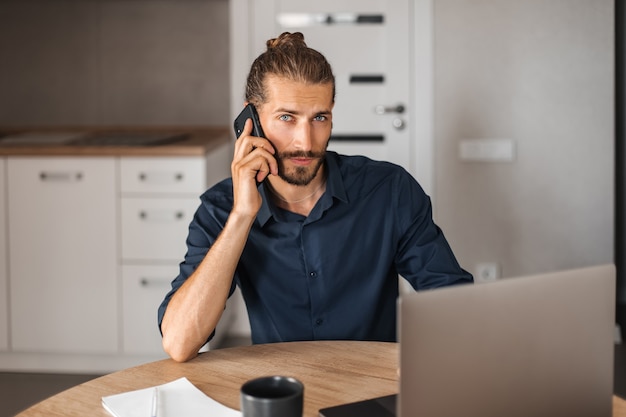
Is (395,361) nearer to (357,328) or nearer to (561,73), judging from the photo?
(357,328)

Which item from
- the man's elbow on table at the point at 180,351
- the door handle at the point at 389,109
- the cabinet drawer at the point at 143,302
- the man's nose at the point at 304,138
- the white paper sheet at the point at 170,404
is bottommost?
the cabinet drawer at the point at 143,302

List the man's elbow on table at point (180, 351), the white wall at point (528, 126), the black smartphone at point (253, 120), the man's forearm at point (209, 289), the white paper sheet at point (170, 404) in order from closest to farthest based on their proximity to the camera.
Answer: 1. the white paper sheet at point (170, 404)
2. the man's elbow on table at point (180, 351)
3. the man's forearm at point (209, 289)
4. the black smartphone at point (253, 120)
5. the white wall at point (528, 126)

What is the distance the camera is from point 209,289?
185 centimetres

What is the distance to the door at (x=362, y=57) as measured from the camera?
158 inches

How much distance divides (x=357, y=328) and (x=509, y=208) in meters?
2.18

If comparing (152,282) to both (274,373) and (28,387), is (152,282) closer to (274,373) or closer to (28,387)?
(28,387)

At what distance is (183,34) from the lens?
4383 millimetres

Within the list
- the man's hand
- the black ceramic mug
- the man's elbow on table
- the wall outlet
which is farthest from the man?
the wall outlet

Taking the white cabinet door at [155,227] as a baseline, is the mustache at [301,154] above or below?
above

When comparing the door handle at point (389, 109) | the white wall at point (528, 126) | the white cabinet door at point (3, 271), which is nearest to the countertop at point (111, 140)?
the white cabinet door at point (3, 271)

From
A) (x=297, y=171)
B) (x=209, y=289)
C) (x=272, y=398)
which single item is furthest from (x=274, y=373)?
(x=297, y=171)

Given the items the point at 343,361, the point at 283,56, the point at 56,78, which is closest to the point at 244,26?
the point at 56,78

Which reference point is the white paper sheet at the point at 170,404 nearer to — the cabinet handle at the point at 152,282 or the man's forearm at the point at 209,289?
the man's forearm at the point at 209,289

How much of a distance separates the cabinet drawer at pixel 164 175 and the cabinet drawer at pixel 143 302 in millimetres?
326
